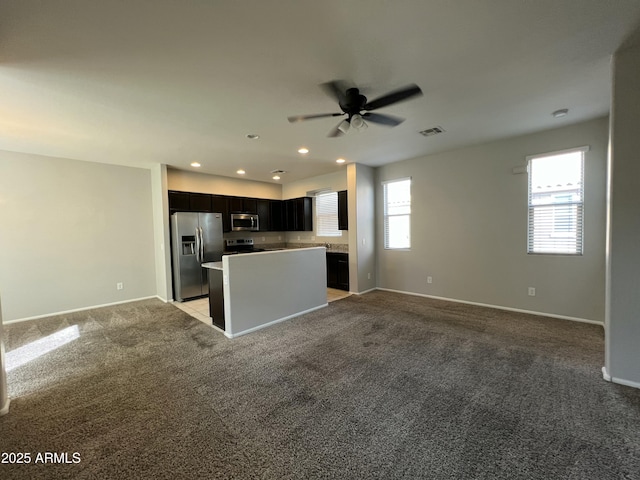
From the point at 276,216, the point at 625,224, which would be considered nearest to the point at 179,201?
the point at 276,216

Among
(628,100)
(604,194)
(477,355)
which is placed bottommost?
(477,355)

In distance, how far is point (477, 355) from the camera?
9.18ft

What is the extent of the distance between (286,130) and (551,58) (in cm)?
277

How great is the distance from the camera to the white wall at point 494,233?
3551mm

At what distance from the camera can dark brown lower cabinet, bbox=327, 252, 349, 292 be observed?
5820 millimetres

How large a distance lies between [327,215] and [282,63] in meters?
4.69

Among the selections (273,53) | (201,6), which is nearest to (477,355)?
(273,53)

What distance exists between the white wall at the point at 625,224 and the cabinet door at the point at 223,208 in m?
6.29

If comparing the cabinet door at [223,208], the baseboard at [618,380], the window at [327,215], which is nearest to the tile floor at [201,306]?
the window at [327,215]

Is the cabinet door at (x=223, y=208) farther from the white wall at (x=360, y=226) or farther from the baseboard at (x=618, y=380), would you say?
the baseboard at (x=618, y=380)

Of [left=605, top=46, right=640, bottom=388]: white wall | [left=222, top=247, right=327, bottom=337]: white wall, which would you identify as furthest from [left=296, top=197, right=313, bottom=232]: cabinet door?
[left=605, top=46, right=640, bottom=388]: white wall

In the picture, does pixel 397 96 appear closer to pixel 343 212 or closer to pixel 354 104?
pixel 354 104

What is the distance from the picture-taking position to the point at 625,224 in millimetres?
2186

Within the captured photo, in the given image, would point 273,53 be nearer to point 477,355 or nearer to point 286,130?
point 286,130
